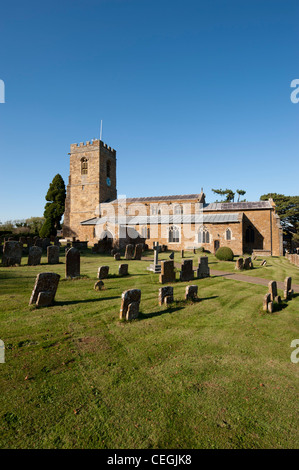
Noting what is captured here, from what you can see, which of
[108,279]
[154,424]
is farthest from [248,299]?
[154,424]

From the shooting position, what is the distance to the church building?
29.1 meters

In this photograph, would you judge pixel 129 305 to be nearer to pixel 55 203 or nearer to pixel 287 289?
pixel 287 289

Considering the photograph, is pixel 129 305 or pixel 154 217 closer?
pixel 129 305

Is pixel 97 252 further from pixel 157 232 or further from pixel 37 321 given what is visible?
pixel 37 321

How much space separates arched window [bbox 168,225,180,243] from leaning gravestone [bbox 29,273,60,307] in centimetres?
2459

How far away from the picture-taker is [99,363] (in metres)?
4.61

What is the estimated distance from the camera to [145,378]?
425 cm

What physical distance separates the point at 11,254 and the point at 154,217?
22.6m

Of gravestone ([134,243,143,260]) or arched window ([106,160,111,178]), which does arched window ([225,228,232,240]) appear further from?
arched window ([106,160,111,178])

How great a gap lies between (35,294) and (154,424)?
5.66 meters

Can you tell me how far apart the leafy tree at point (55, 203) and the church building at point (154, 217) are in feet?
5.92

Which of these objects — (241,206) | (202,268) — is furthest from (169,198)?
(202,268)

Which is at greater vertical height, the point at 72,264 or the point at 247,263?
the point at 72,264

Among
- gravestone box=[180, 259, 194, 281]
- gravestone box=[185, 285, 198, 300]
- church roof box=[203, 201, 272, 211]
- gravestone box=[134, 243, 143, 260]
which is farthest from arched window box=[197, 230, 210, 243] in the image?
gravestone box=[185, 285, 198, 300]
